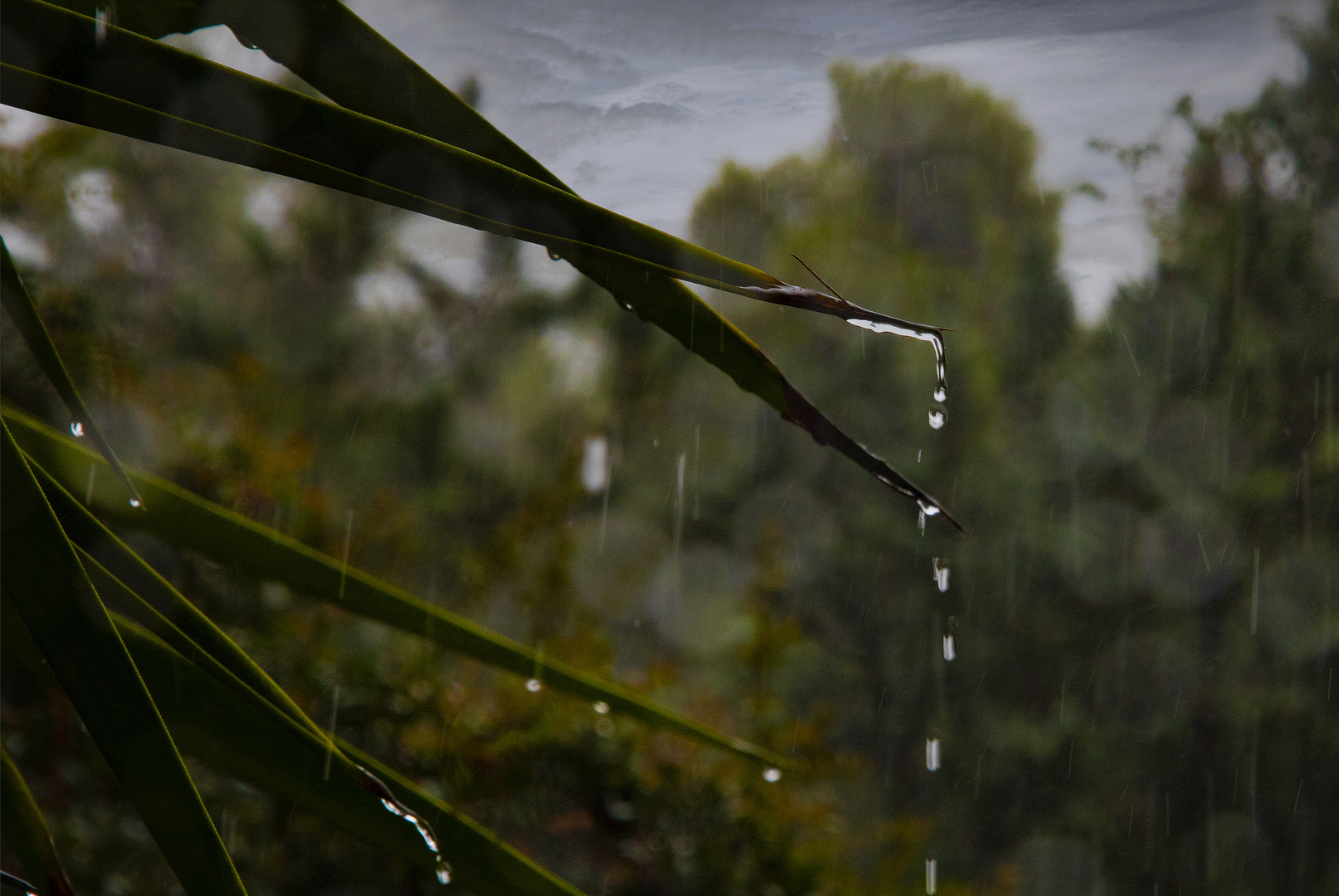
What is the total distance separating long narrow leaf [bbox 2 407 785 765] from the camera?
23 centimetres

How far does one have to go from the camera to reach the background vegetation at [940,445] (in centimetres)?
232

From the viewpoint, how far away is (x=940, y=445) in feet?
8.66

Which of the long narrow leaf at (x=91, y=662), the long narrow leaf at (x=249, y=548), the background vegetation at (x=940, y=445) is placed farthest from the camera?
the background vegetation at (x=940, y=445)

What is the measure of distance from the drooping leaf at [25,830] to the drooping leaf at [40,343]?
7 cm

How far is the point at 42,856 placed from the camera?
0.15 meters

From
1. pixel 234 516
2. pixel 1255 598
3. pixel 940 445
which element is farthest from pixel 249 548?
pixel 1255 598

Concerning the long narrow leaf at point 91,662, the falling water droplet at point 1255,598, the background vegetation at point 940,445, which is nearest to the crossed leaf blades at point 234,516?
the long narrow leaf at point 91,662

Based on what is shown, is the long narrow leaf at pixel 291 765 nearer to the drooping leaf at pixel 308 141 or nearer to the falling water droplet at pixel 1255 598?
the drooping leaf at pixel 308 141

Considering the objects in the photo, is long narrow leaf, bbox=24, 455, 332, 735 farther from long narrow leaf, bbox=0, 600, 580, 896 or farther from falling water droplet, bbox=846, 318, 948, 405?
falling water droplet, bbox=846, 318, 948, 405

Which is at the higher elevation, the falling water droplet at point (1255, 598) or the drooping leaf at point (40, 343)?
the drooping leaf at point (40, 343)

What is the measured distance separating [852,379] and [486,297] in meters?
1.23

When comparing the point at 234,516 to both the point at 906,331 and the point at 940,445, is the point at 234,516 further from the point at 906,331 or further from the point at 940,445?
the point at 940,445

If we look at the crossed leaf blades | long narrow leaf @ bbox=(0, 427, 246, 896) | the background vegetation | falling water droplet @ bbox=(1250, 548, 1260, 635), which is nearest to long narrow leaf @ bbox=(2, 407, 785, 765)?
the crossed leaf blades

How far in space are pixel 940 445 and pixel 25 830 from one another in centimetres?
268
